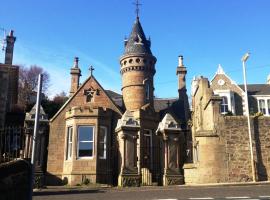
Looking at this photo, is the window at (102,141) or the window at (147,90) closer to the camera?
the window at (102,141)

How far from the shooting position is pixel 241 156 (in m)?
20.8

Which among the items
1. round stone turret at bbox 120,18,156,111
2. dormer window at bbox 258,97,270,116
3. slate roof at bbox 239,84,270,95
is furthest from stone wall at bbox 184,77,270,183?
slate roof at bbox 239,84,270,95

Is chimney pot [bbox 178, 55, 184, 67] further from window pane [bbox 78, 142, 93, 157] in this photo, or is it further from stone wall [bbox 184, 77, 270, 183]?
window pane [bbox 78, 142, 93, 157]

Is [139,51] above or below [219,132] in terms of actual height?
above

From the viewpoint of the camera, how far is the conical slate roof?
32.5 m

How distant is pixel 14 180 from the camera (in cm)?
1020

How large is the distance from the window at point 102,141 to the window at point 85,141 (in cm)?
59

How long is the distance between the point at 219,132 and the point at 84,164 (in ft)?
30.0

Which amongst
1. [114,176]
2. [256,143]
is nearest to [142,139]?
[114,176]

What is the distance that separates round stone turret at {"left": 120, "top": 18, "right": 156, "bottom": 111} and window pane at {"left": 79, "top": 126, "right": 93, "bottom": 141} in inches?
270

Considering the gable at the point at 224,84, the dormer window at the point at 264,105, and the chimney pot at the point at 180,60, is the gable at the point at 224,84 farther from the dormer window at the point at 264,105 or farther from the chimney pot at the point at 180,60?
the chimney pot at the point at 180,60

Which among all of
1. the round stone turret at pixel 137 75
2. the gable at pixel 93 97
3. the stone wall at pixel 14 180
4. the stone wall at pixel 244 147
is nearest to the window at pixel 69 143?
the gable at pixel 93 97

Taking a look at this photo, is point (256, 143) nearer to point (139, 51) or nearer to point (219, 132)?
point (219, 132)

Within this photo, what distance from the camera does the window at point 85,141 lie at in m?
24.0
